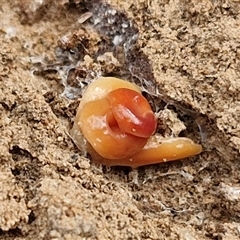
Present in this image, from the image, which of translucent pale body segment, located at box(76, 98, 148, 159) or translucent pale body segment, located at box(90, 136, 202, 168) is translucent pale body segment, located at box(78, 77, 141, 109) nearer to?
translucent pale body segment, located at box(76, 98, 148, 159)

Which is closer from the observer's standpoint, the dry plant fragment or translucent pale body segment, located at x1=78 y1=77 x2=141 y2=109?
the dry plant fragment

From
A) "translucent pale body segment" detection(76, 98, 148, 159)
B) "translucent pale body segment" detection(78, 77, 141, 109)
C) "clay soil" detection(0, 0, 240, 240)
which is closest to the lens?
"clay soil" detection(0, 0, 240, 240)

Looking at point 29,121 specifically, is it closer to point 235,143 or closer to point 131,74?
point 131,74

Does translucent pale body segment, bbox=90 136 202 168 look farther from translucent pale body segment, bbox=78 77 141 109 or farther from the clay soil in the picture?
translucent pale body segment, bbox=78 77 141 109

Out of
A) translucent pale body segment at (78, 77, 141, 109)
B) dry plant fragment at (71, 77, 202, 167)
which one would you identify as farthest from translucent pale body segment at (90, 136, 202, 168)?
translucent pale body segment at (78, 77, 141, 109)

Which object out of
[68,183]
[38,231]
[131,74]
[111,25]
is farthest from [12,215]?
[111,25]

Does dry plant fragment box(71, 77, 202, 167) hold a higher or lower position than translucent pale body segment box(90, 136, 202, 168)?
higher

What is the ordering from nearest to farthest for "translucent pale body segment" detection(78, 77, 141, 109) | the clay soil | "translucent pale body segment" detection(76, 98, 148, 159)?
the clay soil, "translucent pale body segment" detection(76, 98, 148, 159), "translucent pale body segment" detection(78, 77, 141, 109)
